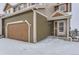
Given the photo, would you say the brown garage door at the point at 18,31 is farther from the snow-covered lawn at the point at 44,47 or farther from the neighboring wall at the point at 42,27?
the neighboring wall at the point at 42,27

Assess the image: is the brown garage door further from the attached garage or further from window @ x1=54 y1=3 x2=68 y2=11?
window @ x1=54 y1=3 x2=68 y2=11

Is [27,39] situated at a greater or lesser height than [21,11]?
lesser

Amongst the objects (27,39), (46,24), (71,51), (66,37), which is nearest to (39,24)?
(46,24)

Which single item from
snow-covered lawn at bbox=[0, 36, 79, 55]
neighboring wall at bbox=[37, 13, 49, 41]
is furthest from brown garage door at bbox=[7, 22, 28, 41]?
neighboring wall at bbox=[37, 13, 49, 41]

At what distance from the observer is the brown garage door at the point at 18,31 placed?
2.38 meters

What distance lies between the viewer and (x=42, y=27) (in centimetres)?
231

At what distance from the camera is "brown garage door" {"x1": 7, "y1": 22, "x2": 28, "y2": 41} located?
2381 mm

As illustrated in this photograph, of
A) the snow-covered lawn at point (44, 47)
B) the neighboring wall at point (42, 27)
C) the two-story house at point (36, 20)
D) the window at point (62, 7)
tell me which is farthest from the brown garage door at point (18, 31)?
the window at point (62, 7)

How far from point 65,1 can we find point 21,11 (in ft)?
2.47

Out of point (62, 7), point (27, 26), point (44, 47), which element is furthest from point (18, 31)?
point (62, 7)

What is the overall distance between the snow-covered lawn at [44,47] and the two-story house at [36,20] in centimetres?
9

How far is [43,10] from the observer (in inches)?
88.8

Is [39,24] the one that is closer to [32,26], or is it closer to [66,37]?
[32,26]
